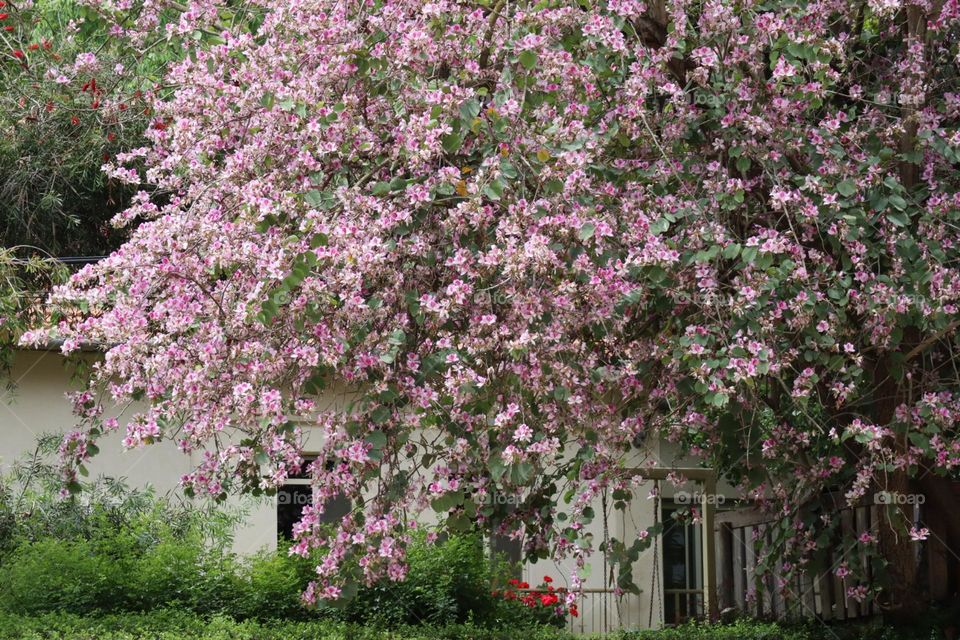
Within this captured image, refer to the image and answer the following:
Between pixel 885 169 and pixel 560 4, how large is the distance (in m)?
1.63

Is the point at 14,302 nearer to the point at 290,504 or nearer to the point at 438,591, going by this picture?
the point at 438,591

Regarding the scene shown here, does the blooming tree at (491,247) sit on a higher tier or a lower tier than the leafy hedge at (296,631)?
higher

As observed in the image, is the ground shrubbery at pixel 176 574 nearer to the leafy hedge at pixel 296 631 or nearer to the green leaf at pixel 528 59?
the leafy hedge at pixel 296 631

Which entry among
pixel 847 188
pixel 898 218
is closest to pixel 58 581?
pixel 847 188

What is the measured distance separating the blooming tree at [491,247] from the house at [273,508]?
3419 millimetres

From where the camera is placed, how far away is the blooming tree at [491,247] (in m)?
3.88

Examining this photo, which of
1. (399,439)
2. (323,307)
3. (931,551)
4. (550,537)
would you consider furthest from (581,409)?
(931,551)

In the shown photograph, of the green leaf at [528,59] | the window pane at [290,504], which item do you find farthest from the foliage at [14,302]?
the green leaf at [528,59]

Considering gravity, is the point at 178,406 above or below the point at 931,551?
above

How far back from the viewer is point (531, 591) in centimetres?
789

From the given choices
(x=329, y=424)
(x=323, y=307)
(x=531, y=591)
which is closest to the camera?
(x=323, y=307)

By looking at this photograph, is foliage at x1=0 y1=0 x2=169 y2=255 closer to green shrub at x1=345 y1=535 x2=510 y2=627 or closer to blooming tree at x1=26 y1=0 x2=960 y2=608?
green shrub at x1=345 y1=535 x2=510 y2=627

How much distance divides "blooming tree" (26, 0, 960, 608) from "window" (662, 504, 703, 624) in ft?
17.5

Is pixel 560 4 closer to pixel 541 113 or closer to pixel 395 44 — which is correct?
pixel 541 113
